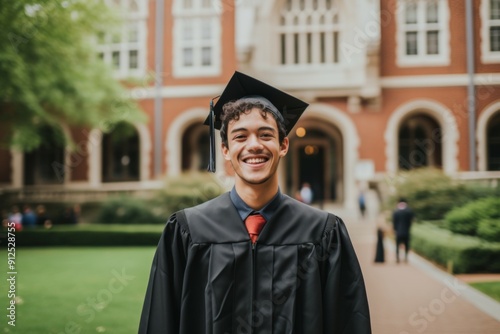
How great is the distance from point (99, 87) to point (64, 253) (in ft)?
11.6

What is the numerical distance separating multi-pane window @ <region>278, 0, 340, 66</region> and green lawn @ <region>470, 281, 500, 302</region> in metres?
7.06

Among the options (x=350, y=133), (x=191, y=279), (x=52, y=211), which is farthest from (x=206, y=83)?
(x=191, y=279)

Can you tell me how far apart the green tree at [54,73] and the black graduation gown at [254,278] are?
5219 millimetres

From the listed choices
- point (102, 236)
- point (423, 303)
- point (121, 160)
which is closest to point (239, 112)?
point (423, 303)

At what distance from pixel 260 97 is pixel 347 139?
9741 millimetres

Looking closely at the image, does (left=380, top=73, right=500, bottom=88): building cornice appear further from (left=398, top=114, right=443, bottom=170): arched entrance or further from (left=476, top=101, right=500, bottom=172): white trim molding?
(left=398, top=114, right=443, bottom=170): arched entrance

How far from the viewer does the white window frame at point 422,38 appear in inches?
273

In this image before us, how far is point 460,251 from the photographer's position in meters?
6.73

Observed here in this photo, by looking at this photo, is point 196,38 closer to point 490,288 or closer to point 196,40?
point 196,40

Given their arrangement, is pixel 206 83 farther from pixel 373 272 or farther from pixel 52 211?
pixel 373 272

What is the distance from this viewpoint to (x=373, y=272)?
756 cm

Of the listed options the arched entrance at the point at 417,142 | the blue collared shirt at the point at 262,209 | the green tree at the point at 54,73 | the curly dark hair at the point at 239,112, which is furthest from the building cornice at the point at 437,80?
the green tree at the point at 54,73

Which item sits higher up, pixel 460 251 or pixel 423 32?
pixel 423 32

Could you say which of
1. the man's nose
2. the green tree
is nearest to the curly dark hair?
the man's nose
